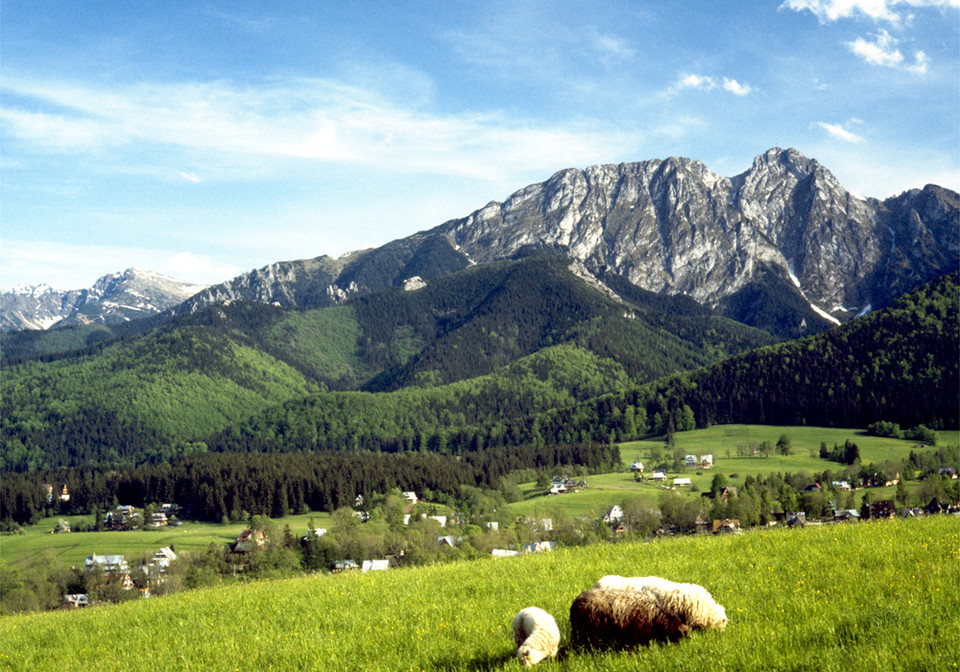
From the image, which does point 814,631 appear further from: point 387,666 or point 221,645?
point 221,645

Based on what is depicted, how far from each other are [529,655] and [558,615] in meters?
3.39

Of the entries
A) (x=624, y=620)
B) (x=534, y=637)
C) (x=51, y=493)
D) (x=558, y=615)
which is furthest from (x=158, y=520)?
(x=624, y=620)

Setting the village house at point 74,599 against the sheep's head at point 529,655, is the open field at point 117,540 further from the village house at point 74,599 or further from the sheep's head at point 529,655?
the sheep's head at point 529,655

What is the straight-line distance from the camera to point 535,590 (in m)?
21.2

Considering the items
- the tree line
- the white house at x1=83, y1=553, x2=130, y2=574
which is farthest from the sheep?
the tree line

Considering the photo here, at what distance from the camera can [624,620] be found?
14672 mm

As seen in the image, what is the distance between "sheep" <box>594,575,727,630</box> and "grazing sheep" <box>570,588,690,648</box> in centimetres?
11

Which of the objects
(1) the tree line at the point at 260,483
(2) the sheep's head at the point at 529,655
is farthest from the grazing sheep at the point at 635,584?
(1) the tree line at the point at 260,483

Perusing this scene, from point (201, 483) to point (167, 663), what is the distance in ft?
543

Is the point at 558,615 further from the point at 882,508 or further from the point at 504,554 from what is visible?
the point at 882,508

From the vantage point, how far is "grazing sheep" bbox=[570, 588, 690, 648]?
1451cm

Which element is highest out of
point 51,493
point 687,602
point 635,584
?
point 635,584

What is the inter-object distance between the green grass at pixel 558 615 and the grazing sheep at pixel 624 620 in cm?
48

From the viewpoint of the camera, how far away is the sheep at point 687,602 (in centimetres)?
1453
